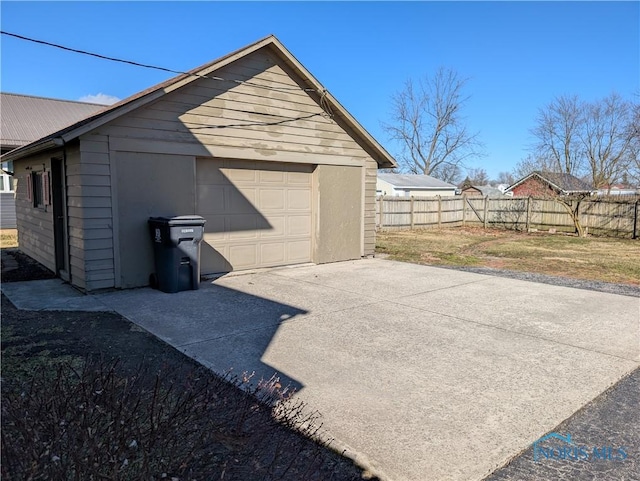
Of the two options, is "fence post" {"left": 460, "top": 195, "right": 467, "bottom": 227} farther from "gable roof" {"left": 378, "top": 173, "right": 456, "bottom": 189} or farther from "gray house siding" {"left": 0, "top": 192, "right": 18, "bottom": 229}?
"gray house siding" {"left": 0, "top": 192, "right": 18, "bottom": 229}

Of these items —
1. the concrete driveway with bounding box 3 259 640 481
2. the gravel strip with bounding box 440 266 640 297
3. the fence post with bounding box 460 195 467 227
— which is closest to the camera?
the concrete driveway with bounding box 3 259 640 481

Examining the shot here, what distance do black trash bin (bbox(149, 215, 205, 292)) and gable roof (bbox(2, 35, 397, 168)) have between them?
5.49 feet

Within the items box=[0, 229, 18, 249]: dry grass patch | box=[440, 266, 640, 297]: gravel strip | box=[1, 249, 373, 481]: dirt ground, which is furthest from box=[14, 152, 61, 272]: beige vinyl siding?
box=[440, 266, 640, 297]: gravel strip

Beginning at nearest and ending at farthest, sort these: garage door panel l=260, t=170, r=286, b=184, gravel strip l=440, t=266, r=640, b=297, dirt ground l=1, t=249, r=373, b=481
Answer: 1. dirt ground l=1, t=249, r=373, b=481
2. gravel strip l=440, t=266, r=640, b=297
3. garage door panel l=260, t=170, r=286, b=184

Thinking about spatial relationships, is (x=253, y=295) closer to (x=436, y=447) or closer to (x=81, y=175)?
(x=81, y=175)

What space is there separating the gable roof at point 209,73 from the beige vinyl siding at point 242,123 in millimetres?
165

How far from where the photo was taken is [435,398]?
3.52 m

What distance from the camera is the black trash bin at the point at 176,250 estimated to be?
22.2 feet

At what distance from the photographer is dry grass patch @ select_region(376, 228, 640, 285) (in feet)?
33.0

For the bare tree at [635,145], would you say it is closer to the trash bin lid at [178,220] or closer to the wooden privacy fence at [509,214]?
the wooden privacy fence at [509,214]

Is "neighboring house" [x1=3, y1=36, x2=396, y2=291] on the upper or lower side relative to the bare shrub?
upper

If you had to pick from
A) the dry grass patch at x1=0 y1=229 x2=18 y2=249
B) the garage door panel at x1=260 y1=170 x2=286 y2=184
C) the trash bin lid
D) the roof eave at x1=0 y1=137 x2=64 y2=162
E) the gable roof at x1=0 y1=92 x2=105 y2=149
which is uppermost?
the gable roof at x1=0 y1=92 x2=105 y2=149

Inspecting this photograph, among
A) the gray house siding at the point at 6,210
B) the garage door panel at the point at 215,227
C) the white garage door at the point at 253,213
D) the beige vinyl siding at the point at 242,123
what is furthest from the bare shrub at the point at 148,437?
the gray house siding at the point at 6,210

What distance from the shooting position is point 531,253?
12938 mm
